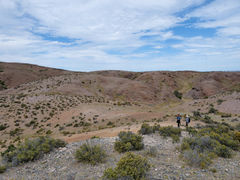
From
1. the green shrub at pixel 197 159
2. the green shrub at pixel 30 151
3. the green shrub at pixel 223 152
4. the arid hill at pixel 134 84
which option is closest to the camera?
the green shrub at pixel 197 159

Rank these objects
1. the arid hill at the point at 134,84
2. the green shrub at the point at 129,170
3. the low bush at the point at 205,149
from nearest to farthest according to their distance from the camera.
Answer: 1. the green shrub at the point at 129,170
2. the low bush at the point at 205,149
3. the arid hill at the point at 134,84

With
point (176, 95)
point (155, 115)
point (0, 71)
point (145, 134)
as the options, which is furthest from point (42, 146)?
point (0, 71)

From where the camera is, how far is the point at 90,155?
761cm

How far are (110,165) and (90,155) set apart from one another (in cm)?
109

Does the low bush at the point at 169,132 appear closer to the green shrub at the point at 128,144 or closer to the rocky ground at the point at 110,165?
the rocky ground at the point at 110,165

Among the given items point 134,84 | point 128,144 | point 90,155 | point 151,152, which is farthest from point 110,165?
point 134,84

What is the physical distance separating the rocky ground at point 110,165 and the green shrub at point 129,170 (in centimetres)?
33

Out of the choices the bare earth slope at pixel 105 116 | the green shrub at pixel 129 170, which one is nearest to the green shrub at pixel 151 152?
the bare earth slope at pixel 105 116

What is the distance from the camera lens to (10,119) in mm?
21781

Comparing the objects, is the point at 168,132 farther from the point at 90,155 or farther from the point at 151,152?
the point at 90,155

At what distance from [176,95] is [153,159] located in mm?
48864

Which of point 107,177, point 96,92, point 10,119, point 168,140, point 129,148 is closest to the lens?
point 107,177

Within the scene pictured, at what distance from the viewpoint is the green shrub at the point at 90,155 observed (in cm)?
745

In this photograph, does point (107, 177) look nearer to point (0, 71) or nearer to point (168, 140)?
point (168, 140)
